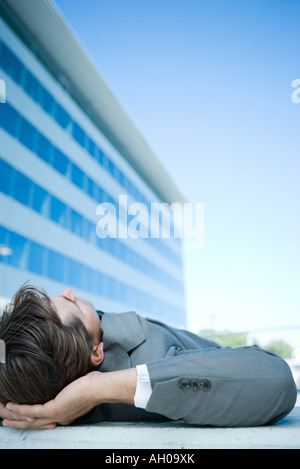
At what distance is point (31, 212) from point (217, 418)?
36.2ft

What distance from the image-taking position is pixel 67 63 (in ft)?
45.3

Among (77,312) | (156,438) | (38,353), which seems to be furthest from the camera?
(77,312)

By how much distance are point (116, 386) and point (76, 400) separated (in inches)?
3.9

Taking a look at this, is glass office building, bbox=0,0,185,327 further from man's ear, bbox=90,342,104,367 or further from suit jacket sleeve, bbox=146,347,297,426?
suit jacket sleeve, bbox=146,347,297,426

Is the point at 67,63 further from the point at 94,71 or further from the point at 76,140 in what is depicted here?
the point at 76,140

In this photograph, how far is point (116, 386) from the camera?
87cm

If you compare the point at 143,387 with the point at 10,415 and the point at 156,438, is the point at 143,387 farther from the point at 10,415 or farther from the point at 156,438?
the point at 10,415

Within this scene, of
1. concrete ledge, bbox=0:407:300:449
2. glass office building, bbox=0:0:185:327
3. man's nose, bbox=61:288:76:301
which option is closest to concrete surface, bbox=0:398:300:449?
concrete ledge, bbox=0:407:300:449

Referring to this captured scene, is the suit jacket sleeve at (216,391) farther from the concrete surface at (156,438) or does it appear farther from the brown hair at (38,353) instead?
the brown hair at (38,353)

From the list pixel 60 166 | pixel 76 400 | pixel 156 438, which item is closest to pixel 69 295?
pixel 76 400

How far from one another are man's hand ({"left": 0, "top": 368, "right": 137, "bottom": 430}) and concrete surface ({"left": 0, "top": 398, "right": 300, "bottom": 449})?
3 centimetres

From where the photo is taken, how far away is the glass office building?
1062 centimetres

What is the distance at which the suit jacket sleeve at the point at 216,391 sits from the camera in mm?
839
